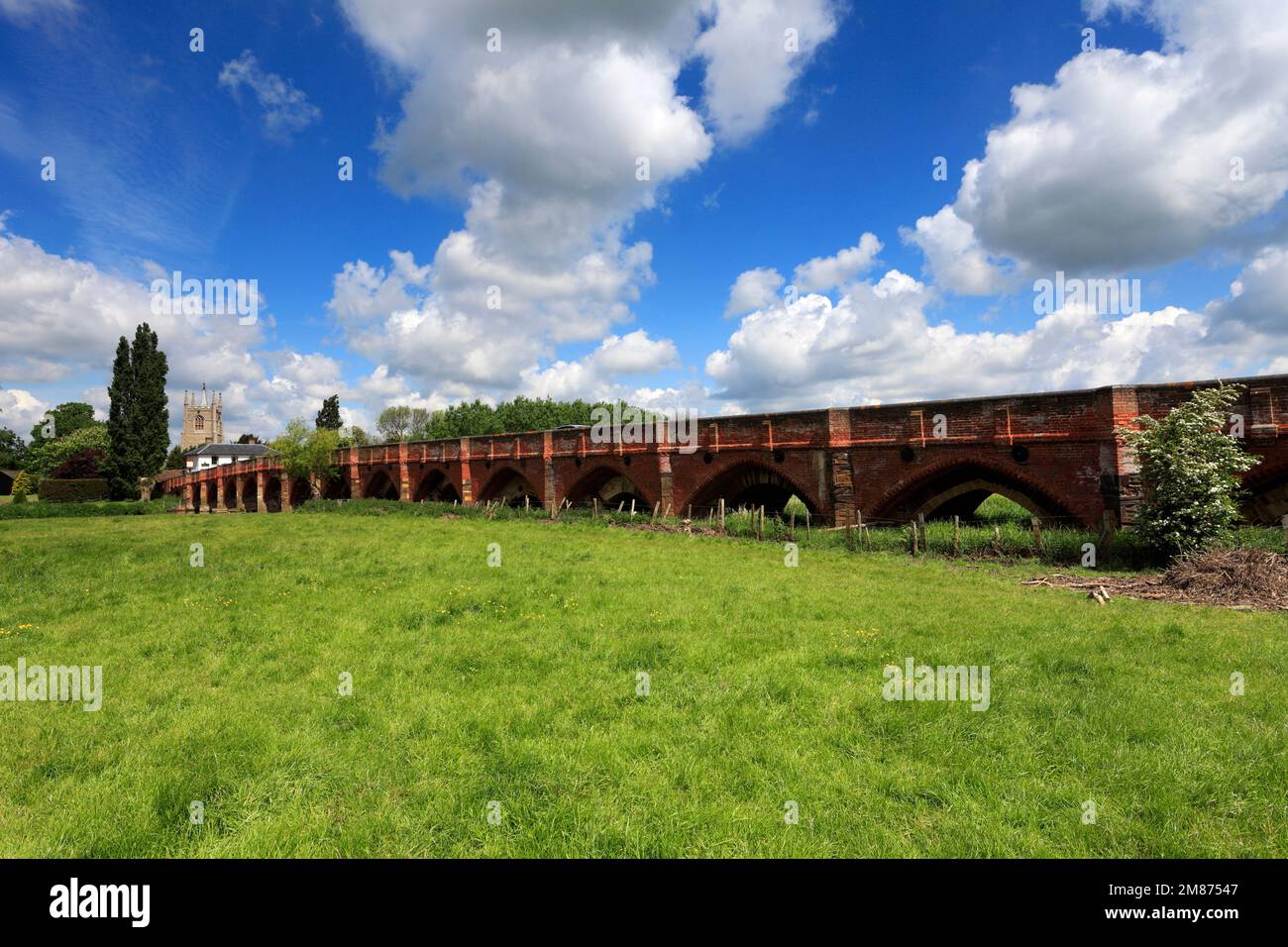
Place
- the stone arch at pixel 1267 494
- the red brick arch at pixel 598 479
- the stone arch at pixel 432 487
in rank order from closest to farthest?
the stone arch at pixel 1267 494
the red brick arch at pixel 598 479
the stone arch at pixel 432 487

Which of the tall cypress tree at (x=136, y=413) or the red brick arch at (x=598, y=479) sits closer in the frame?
the red brick arch at (x=598, y=479)

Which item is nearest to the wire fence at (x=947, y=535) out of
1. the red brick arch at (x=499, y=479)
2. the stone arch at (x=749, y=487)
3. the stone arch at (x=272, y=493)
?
the stone arch at (x=749, y=487)

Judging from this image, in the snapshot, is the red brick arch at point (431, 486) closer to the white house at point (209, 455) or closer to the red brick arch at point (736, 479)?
the red brick arch at point (736, 479)

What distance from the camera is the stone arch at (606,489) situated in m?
31.2

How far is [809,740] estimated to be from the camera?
17.5 ft

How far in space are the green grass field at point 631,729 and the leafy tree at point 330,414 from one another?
89.2m

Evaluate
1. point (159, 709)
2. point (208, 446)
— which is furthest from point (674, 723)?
point (208, 446)

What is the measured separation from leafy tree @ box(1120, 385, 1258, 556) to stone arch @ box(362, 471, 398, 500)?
4984 cm

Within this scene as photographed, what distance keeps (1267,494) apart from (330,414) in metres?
102

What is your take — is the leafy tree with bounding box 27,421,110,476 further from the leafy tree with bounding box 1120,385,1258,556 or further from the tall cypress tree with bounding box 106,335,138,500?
the leafy tree with bounding box 1120,385,1258,556

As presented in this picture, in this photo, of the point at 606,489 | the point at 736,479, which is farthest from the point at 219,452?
the point at 736,479

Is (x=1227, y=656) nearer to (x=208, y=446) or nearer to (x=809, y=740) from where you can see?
(x=809, y=740)

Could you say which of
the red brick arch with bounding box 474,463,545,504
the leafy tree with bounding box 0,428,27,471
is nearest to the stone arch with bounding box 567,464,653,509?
the red brick arch with bounding box 474,463,545,504
